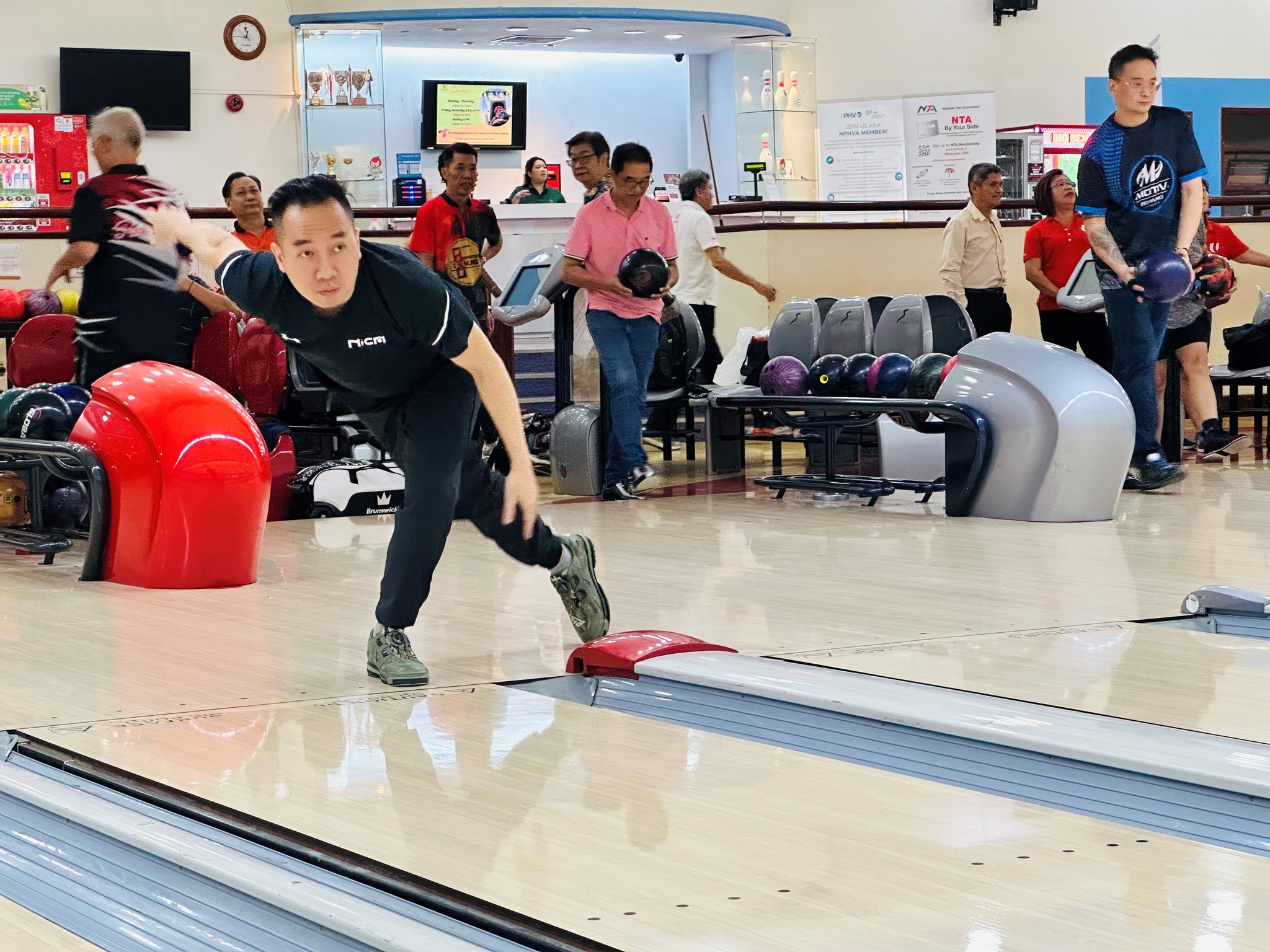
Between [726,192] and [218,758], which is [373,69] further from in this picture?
[218,758]

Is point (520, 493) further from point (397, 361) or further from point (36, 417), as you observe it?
point (36, 417)

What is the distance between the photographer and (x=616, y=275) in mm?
6547

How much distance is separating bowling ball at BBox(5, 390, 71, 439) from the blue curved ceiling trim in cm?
942

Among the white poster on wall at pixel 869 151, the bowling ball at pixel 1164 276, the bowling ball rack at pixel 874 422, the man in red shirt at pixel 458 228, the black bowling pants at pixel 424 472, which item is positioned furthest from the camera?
the white poster on wall at pixel 869 151

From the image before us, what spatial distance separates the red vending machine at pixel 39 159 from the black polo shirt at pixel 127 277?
8.41 metres

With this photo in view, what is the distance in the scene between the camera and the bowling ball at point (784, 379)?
6766 mm

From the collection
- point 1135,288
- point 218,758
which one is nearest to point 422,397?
point 218,758

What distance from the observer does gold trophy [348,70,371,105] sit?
A: 552 inches

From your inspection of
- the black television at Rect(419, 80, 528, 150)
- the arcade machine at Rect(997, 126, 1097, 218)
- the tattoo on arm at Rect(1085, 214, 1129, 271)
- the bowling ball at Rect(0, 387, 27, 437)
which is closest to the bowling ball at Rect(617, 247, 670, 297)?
the tattoo on arm at Rect(1085, 214, 1129, 271)

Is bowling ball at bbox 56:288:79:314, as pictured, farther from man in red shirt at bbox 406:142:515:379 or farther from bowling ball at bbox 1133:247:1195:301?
bowling ball at bbox 1133:247:1195:301

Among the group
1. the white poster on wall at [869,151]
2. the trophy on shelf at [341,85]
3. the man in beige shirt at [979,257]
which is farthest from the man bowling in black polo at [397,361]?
the white poster on wall at [869,151]

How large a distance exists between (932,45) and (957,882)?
15.0 m

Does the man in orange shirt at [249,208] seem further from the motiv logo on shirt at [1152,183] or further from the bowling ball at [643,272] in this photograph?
the motiv logo on shirt at [1152,183]

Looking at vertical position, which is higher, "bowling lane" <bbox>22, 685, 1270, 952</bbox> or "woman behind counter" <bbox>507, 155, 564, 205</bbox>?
"woman behind counter" <bbox>507, 155, 564, 205</bbox>
